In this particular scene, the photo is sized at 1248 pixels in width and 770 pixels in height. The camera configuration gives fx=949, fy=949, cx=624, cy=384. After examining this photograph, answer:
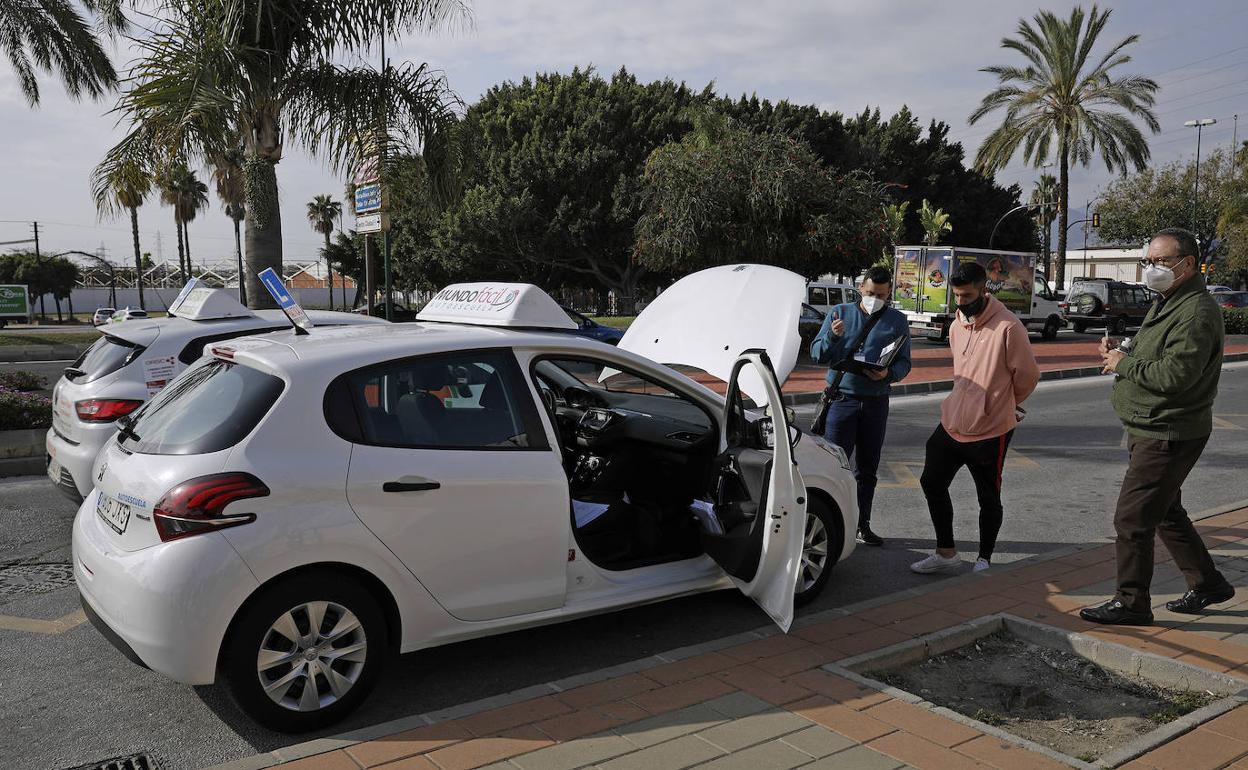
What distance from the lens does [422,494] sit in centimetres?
361

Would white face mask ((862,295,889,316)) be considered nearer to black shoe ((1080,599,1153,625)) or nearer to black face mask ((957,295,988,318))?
black face mask ((957,295,988,318))

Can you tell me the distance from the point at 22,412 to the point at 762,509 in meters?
7.25

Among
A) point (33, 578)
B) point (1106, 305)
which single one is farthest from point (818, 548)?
point (1106, 305)

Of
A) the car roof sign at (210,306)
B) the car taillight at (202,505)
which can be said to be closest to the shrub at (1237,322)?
the car roof sign at (210,306)

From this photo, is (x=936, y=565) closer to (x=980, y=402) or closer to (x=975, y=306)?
(x=980, y=402)

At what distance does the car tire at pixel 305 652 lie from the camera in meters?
3.29

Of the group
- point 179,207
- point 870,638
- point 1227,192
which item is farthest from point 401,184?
point 179,207

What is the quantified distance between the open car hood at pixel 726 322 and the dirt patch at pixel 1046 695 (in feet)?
5.10

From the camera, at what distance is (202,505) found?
326 centimetres

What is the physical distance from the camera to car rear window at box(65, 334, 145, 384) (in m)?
6.03

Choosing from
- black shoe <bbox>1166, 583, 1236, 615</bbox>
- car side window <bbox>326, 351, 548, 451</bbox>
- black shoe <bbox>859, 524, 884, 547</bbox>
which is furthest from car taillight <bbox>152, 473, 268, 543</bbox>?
black shoe <bbox>1166, 583, 1236, 615</bbox>

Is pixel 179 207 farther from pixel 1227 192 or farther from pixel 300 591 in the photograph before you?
pixel 300 591

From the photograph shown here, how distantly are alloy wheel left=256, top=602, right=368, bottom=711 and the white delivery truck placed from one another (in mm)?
23913

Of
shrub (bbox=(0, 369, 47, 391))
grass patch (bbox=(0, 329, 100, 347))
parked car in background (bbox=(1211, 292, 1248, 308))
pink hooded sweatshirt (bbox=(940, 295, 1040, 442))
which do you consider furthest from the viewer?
parked car in background (bbox=(1211, 292, 1248, 308))
